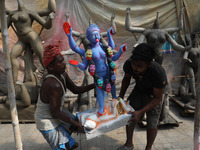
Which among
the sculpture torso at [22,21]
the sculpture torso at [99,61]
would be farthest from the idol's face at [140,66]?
the sculpture torso at [22,21]

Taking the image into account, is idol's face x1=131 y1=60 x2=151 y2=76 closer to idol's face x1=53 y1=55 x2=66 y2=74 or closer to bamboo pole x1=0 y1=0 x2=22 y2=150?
idol's face x1=53 y1=55 x2=66 y2=74

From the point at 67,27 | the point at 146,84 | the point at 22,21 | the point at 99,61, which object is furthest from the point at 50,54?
the point at 22,21

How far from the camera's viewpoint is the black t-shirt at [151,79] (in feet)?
6.33

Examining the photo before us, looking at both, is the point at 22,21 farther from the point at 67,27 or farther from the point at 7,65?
the point at 7,65

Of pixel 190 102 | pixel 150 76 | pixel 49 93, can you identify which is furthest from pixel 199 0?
pixel 49 93

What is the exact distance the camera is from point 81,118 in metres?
1.97

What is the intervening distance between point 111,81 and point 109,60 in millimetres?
275

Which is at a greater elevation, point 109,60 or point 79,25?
point 79,25

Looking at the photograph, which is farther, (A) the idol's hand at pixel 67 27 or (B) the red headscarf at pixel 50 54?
(A) the idol's hand at pixel 67 27

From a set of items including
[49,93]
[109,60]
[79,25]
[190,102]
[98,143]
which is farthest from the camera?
[79,25]

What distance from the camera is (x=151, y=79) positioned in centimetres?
204

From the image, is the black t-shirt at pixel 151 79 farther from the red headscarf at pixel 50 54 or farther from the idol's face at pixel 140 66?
the red headscarf at pixel 50 54

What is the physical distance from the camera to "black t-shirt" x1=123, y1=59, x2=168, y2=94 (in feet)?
6.33

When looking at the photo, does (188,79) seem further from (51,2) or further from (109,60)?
(51,2)
